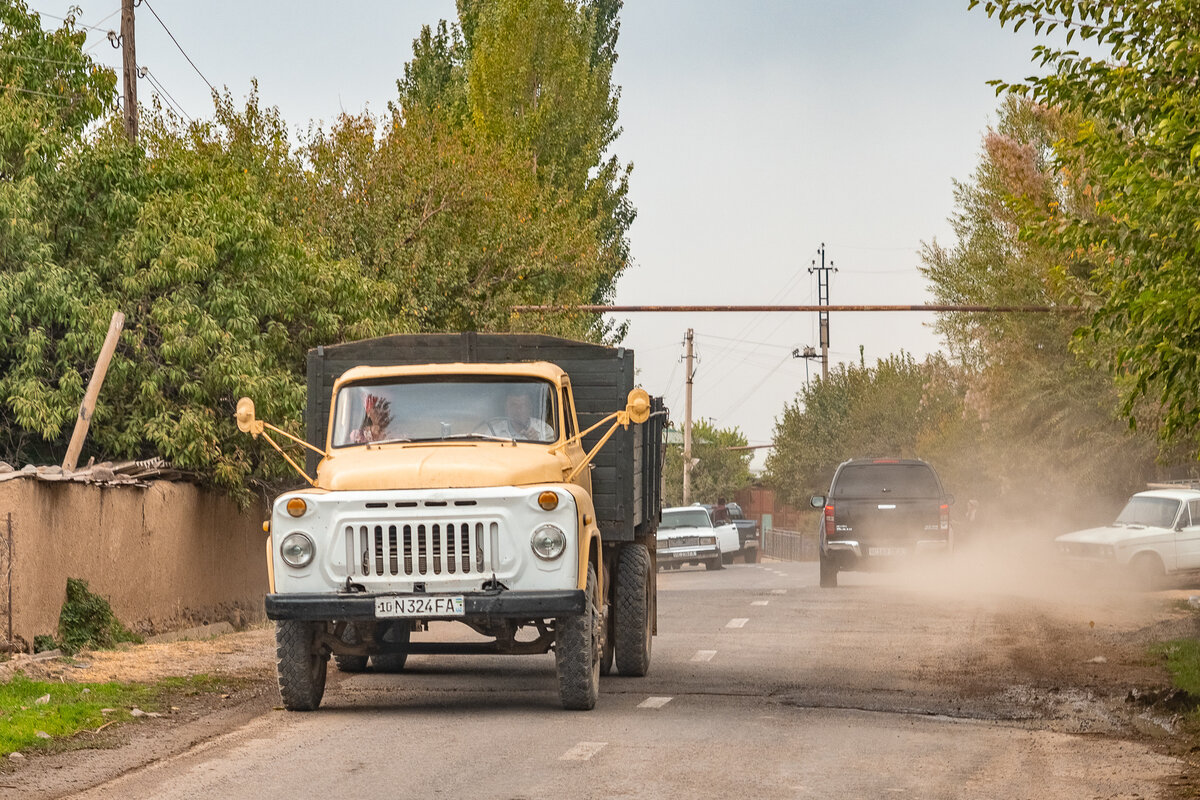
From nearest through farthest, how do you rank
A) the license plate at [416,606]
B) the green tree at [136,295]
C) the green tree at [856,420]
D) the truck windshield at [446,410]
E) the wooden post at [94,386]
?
the license plate at [416,606]
the truck windshield at [446,410]
the wooden post at [94,386]
the green tree at [136,295]
the green tree at [856,420]

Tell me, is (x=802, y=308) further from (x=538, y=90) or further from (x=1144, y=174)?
(x=1144, y=174)

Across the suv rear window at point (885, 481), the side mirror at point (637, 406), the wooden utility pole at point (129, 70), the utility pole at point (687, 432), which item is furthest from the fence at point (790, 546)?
the side mirror at point (637, 406)

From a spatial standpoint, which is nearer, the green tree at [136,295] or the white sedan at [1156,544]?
the green tree at [136,295]

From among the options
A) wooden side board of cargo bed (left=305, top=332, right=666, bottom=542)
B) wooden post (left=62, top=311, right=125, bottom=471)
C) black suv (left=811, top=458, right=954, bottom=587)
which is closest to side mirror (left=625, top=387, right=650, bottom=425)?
wooden side board of cargo bed (left=305, top=332, right=666, bottom=542)

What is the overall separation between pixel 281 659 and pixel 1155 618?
13.5 metres

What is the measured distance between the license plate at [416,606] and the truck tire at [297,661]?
721 millimetres

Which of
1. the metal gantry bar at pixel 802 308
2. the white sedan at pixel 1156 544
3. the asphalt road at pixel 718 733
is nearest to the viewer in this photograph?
the asphalt road at pixel 718 733

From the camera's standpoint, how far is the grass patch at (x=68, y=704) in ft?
31.7

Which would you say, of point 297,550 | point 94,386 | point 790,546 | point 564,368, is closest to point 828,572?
point 94,386

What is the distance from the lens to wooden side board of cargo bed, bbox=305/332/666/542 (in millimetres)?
12508

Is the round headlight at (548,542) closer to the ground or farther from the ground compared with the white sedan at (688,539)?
farther from the ground

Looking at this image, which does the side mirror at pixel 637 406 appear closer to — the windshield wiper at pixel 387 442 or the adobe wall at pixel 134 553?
the windshield wiper at pixel 387 442

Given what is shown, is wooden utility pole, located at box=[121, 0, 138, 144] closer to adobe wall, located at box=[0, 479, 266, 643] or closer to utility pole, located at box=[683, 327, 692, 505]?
adobe wall, located at box=[0, 479, 266, 643]

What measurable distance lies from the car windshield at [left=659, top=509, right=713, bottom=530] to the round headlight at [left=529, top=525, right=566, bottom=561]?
3211 cm
